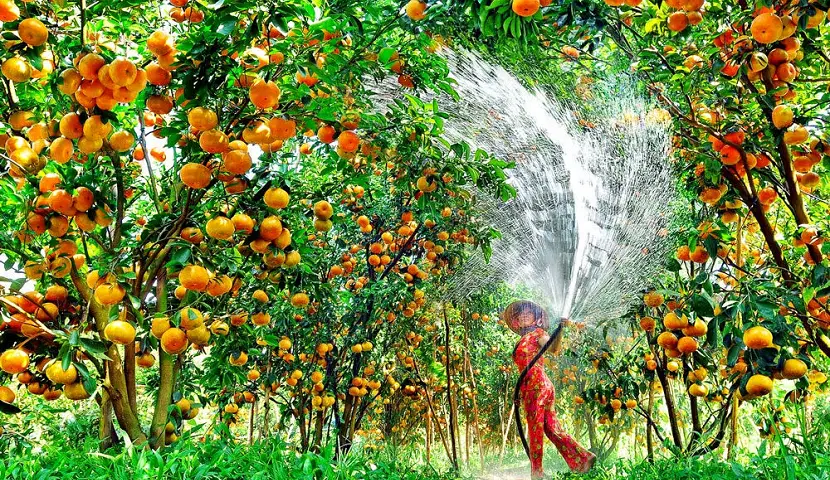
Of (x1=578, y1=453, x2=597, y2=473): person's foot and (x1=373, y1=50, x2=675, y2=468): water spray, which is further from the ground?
(x1=373, y1=50, x2=675, y2=468): water spray

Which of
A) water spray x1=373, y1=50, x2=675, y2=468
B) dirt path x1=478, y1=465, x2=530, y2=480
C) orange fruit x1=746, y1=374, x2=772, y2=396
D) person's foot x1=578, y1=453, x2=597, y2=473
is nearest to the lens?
orange fruit x1=746, y1=374, x2=772, y2=396

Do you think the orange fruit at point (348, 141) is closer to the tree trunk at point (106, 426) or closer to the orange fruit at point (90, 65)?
the orange fruit at point (90, 65)

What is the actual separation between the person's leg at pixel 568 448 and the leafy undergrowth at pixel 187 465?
3225 millimetres

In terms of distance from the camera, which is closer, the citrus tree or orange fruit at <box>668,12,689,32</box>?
the citrus tree

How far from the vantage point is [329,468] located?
179cm

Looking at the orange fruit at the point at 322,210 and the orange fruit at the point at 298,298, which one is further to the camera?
the orange fruit at the point at 298,298

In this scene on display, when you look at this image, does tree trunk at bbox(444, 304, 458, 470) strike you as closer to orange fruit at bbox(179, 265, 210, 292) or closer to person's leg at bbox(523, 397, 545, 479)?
person's leg at bbox(523, 397, 545, 479)

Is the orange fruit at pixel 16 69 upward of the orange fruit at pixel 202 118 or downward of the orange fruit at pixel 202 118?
upward

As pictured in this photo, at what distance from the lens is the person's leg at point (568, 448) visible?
4.96 metres

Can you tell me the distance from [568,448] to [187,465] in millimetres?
3997

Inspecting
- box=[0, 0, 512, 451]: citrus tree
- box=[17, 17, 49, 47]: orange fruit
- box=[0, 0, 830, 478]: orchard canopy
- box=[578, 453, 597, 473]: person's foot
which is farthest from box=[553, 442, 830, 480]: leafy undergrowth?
box=[578, 453, 597, 473]: person's foot

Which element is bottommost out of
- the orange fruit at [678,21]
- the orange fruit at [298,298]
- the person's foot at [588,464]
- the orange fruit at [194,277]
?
the person's foot at [588,464]

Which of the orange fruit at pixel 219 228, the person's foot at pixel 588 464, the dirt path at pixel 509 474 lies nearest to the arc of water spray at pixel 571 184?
the person's foot at pixel 588 464

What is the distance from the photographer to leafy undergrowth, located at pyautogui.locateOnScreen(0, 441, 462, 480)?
5.32ft
